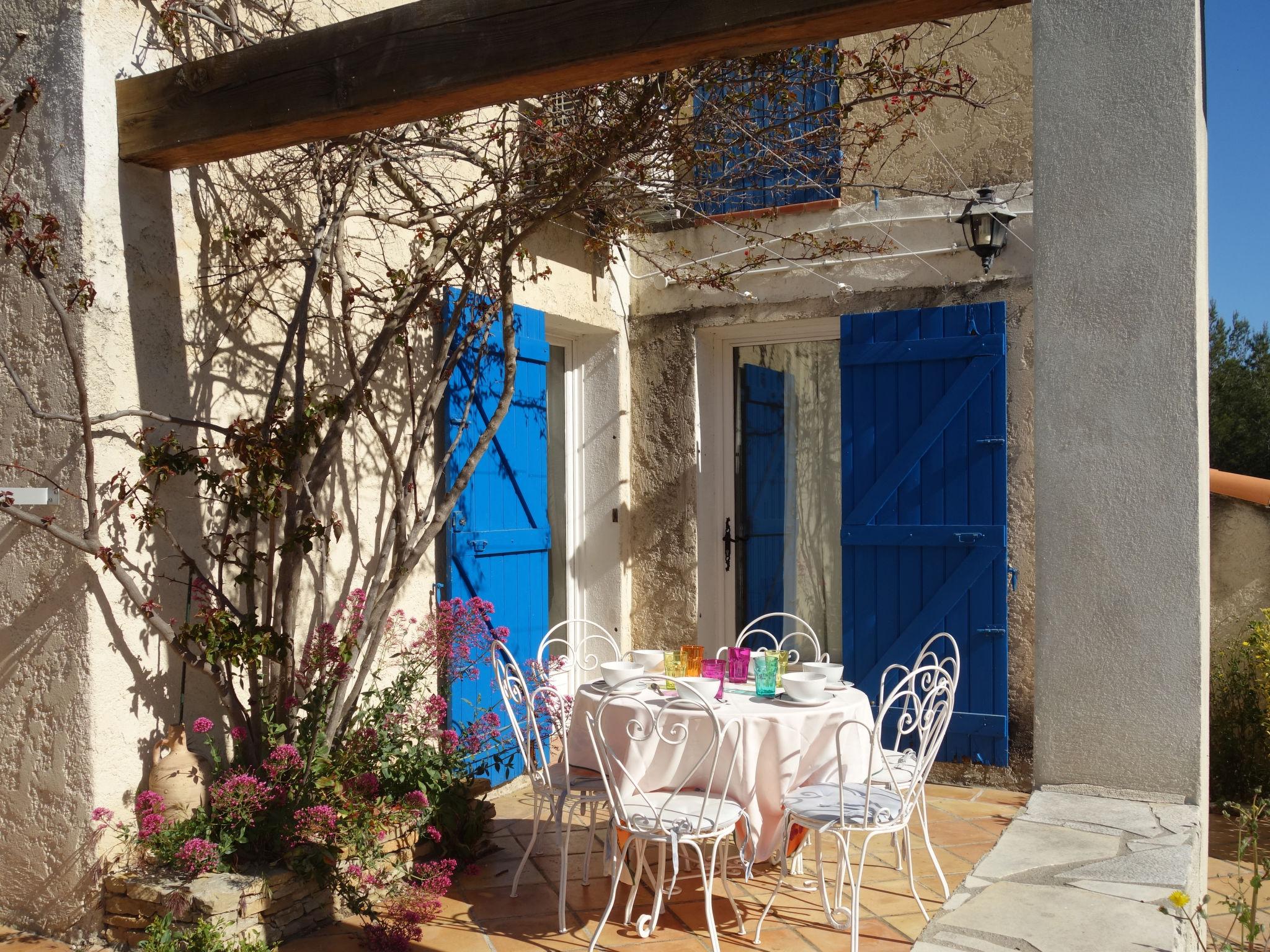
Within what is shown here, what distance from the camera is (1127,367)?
222 centimetres

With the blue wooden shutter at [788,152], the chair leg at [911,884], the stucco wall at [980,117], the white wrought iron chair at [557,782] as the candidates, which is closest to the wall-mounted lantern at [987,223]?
the stucco wall at [980,117]

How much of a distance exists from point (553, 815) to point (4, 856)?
1.77 m

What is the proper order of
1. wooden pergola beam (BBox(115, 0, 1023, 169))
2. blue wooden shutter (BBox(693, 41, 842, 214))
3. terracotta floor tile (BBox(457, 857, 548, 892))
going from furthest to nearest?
blue wooden shutter (BBox(693, 41, 842, 214)), terracotta floor tile (BBox(457, 857, 548, 892)), wooden pergola beam (BBox(115, 0, 1023, 169))

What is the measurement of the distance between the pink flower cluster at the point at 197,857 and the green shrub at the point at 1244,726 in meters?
3.99

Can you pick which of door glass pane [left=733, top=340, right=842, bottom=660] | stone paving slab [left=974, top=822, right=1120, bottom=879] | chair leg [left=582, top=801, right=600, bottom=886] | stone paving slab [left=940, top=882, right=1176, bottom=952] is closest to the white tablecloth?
chair leg [left=582, top=801, right=600, bottom=886]

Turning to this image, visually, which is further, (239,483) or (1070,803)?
(239,483)

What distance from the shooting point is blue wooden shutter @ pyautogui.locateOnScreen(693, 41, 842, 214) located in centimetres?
430

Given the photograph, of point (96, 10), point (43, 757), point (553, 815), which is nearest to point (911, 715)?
point (553, 815)

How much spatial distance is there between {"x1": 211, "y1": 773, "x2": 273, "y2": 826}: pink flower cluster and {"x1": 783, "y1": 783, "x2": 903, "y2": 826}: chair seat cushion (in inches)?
65.4

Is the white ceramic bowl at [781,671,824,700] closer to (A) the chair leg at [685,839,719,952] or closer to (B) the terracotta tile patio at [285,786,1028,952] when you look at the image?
(A) the chair leg at [685,839,719,952]

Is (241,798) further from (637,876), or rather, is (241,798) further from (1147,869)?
(1147,869)

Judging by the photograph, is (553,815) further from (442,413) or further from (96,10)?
(96,10)

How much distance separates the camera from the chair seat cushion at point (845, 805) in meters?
3.21

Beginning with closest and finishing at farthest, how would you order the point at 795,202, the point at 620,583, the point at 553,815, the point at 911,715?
the point at 553,815 → the point at 911,715 → the point at 795,202 → the point at 620,583
